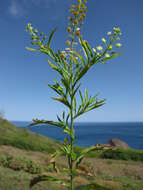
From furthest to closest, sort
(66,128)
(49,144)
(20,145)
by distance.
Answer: (49,144) → (20,145) → (66,128)

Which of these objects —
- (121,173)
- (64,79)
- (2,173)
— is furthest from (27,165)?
(64,79)

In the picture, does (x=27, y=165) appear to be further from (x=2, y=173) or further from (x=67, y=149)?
(x=67, y=149)

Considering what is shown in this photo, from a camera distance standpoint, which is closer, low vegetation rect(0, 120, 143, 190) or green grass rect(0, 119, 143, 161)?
low vegetation rect(0, 120, 143, 190)

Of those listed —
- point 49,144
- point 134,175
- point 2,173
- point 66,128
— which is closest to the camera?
point 66,128

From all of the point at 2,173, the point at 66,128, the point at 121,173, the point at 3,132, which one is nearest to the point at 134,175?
the point at 121,173

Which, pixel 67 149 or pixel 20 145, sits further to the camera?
pixel 20 145

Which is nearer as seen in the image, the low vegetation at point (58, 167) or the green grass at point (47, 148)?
the low vegetation at point (58, 167)

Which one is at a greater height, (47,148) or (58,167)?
(47,148)

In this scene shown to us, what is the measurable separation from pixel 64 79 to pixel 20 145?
16949 millimetres

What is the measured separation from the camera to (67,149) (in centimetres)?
335

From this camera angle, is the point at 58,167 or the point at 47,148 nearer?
the point at 58,167

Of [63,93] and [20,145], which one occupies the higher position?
[63,93]

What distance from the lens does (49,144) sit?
20641mm

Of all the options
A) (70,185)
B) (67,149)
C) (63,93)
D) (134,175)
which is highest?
(63,93)
